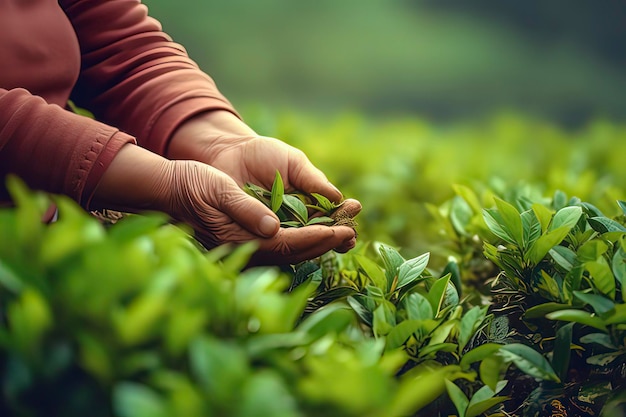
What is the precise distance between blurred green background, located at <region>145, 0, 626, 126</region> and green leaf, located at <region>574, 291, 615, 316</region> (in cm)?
803

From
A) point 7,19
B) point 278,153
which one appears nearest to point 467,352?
point 278,153

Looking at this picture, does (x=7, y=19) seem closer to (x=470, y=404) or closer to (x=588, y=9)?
(x=470, y=404)

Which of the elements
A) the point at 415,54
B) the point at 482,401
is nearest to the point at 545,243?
the point at 482,401

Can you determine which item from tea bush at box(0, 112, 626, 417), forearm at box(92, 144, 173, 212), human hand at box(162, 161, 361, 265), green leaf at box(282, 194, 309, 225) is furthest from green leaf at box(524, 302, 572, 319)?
forearm at box(92, 144, 173, 212)

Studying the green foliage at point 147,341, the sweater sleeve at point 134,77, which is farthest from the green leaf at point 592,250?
the sweater sleeve at point 134,77

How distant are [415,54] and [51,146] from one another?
31.4 ft

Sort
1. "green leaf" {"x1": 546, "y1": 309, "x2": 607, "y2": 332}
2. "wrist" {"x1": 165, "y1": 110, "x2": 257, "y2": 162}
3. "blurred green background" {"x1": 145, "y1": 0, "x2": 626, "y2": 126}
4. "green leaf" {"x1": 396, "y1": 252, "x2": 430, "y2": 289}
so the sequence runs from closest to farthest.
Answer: "green leaf" {"x1": 546, "y1": 309, "x2": 607, "y2": 332}
"green leaf" {"x1": 396, "y1": 252, "x2": 430, "y2": 289}
"wrist" {"x1": 165, "y1": 110, "x2": 257, "y2": 162}
"blurred green background" {"x1": 145, "y1": 0, "x2": 626, "y2": 126}

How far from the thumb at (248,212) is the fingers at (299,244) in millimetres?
31

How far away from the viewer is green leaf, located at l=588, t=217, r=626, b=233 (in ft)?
5.65

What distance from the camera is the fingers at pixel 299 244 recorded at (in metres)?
1.62

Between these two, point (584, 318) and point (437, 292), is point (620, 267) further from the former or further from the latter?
point (437, 292)

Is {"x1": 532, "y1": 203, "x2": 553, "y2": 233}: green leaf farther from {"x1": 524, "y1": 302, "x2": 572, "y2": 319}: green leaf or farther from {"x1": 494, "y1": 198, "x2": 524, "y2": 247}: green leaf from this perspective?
{"x1": 524, "y1": 302, "x2": 572, "y2": 319}: green leaf

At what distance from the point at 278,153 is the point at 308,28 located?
887 cm

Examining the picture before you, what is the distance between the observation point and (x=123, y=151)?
1.58m
